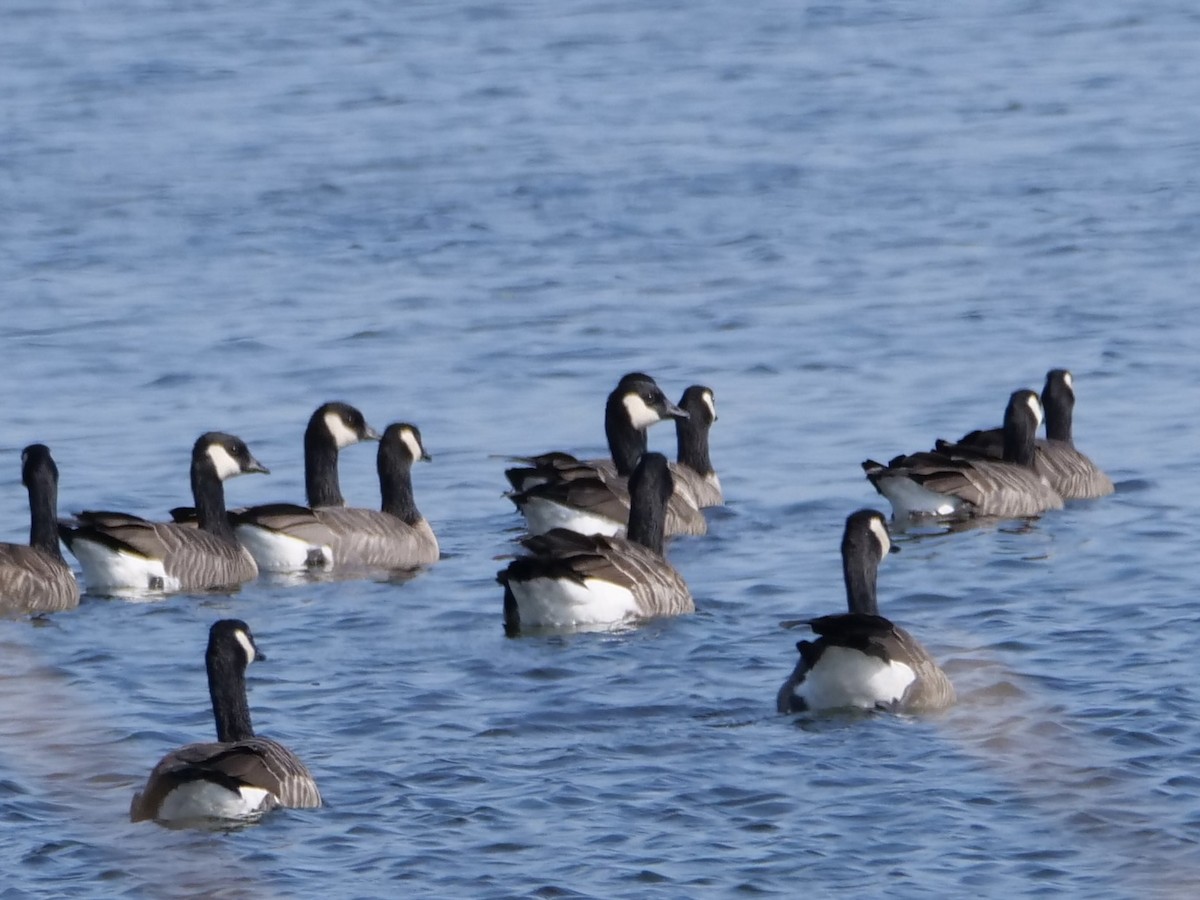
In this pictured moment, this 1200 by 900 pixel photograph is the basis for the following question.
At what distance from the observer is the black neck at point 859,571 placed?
41.0 ft

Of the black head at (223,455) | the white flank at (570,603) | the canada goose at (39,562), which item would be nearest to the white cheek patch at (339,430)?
the black head at (223,455)

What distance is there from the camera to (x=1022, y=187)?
2794cm

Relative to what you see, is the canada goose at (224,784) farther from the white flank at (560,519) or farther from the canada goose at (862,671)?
the white flank at (560,519)

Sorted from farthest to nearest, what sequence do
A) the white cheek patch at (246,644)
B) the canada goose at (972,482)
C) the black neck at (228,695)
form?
the canada goose at (972,482) < the white cheek patch at (246,644) < the black neck at (228,695)

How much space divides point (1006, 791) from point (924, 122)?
22291 mm

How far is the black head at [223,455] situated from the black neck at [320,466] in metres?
0.74

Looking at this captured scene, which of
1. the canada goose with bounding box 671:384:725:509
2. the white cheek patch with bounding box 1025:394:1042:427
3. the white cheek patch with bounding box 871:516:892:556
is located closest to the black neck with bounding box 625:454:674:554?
the canada goose with bounding box 671:384:725:509

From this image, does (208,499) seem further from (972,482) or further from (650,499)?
(972,482)

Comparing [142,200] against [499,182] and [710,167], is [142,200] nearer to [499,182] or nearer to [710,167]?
[499,182]

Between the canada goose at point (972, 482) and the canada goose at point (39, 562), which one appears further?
the canada goose at point (972, 482)

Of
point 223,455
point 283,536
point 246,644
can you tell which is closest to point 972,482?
point 283,536

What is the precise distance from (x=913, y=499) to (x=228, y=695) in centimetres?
678

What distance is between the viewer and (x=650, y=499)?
590 inches

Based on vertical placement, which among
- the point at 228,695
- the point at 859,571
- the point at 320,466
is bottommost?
the point at 228,695
